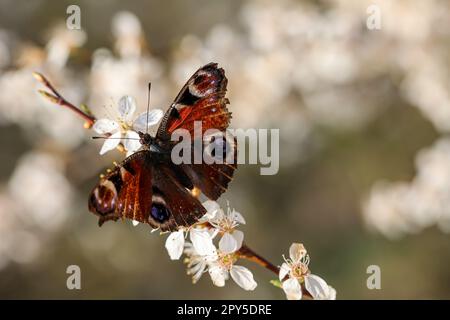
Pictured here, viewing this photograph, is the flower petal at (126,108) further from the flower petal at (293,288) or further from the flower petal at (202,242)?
the flower petal at (293,288)

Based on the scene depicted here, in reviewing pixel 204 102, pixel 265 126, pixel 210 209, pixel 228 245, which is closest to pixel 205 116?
pixel 204 102

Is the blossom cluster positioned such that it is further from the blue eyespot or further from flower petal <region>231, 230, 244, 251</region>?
the blue eyespot

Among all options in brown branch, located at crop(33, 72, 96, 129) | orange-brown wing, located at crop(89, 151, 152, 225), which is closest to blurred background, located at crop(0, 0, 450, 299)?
brown branch, located at crop(33, 72, 96, 129)

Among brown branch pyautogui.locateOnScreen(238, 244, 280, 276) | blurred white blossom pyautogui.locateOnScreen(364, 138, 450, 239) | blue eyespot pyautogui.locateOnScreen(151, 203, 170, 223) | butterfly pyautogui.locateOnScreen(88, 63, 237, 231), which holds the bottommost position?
brown branch pyautogui.locateOnScreen(238, 244, 280, 276)

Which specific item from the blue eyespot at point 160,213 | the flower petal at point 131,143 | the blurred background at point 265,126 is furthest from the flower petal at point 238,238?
the blurred background at point 265,126

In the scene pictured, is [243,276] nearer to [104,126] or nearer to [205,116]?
[205,116]
